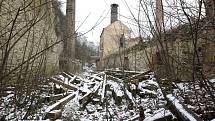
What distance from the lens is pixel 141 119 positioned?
457 cm

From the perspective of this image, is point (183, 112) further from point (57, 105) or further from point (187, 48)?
point (57, 105)

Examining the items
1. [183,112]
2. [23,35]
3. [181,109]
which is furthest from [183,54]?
[23,35]

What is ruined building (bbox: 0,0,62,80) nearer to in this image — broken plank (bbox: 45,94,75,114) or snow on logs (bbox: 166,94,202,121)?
broken plank (bbox: 45,94,75,114)

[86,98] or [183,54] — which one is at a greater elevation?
[183,54]

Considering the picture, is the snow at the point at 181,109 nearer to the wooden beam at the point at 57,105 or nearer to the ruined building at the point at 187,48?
the ruined building at the point at 187,48

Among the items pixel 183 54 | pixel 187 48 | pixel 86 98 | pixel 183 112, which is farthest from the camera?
pixel 86 98

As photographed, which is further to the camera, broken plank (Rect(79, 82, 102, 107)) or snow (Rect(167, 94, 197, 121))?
broken plank (Rect(79, 82, 102, 107))

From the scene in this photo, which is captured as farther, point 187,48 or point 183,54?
point 183,54

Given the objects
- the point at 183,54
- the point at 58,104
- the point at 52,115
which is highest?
the point at 183,54

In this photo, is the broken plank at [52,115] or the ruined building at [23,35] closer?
the ruined building at [23,35]

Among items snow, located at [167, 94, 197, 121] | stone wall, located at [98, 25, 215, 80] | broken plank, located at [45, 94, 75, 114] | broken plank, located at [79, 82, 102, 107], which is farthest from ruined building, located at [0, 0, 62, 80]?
snow, located at [167, 94, 197, 121]

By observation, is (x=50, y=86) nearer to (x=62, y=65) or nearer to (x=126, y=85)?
(x=126, y=85)

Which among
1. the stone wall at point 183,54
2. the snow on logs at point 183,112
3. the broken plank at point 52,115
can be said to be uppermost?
the stone wall at point 183,54

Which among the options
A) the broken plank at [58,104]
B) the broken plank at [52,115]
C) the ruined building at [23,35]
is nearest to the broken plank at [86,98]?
the broken plank at [58,104]
